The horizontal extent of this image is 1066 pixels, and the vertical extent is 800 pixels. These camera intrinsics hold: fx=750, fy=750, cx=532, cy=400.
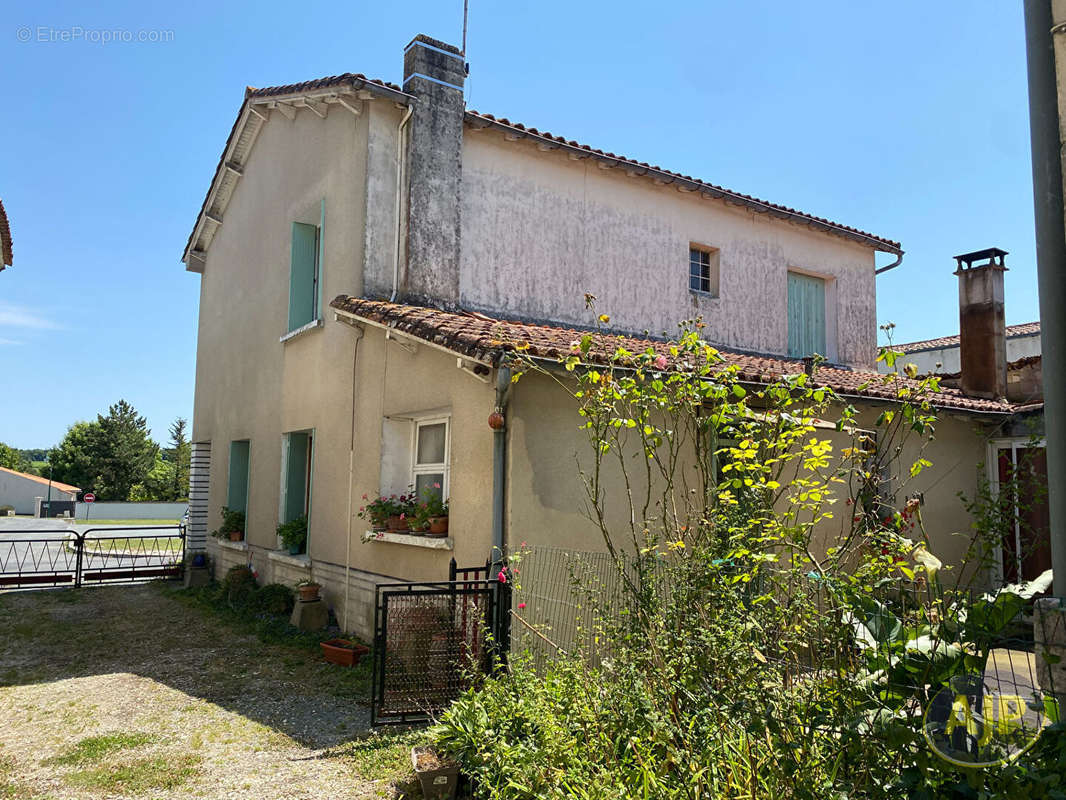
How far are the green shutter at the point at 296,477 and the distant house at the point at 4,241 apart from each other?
20.2 feet

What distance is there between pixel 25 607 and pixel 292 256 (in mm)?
7111

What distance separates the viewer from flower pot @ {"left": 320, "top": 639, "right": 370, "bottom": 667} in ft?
26.7

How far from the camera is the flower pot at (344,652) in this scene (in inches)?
320

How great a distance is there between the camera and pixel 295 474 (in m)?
11.8

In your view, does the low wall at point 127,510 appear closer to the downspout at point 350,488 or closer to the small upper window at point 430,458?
the downspout at point 350,488

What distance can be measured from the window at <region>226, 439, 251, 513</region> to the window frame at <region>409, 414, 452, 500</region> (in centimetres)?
631

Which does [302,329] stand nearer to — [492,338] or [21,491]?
[492,338]

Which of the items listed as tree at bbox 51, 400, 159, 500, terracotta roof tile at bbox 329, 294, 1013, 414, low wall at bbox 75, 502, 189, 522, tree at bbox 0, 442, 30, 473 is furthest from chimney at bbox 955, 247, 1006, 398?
tree at bbox 0, 442, 30, 473

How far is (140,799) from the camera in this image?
4883 mm

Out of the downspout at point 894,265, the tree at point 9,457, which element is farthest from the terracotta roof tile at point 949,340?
the tree at point 9,457

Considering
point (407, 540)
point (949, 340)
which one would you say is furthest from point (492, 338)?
point (949, 340)

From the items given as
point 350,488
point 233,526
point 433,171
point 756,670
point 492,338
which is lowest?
point 233,526

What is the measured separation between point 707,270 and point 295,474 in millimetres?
7582

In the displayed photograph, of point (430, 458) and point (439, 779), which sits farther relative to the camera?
point (430, 458)
